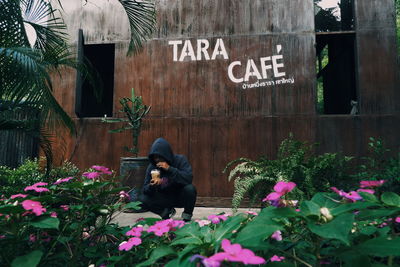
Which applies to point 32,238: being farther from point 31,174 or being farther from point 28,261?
point 31,174

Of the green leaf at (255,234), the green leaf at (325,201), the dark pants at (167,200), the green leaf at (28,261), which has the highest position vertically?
the green leaf at (325,201)

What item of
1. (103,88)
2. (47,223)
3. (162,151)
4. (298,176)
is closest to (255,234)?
(47,223)

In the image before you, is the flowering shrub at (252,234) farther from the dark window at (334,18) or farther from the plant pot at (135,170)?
the dark window at (334,18)

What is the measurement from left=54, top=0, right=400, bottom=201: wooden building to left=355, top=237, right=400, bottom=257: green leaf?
6.03m

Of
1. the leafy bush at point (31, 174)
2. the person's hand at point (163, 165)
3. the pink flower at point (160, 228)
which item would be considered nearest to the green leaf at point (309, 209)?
the pink flower at point (160, 228)

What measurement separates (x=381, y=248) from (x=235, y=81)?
6481mm

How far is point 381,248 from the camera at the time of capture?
617 millimetres

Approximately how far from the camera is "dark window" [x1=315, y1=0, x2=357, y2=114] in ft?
23.4

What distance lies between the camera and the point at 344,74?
9.66 meters

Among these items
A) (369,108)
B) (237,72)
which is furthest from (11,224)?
(369,108)

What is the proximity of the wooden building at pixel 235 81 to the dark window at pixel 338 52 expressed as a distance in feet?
0.27

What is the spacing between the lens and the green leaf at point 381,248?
59cm

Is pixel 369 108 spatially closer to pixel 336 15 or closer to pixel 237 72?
pixel 336 15

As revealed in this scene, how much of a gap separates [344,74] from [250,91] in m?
4.80
